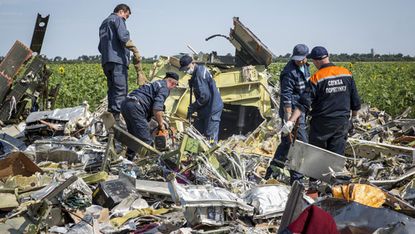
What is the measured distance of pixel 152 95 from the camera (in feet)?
25.7

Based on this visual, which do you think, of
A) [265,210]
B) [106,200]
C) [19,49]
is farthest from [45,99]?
[265,210]

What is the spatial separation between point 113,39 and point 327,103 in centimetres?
382

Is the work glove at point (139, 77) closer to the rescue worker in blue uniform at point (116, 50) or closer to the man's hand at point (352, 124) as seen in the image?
the rescue worker in blue uniform at point (116, 50)

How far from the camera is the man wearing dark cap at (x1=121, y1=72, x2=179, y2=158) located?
25.2ft

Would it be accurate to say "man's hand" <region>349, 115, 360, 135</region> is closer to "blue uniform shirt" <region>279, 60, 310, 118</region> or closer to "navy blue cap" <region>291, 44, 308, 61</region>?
"blue uniform shirt" <region>279, 60, 310, 118</region>

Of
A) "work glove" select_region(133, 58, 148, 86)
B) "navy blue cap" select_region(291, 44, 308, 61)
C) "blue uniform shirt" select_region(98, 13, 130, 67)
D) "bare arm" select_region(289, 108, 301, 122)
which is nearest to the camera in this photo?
"bare arm" select_region(289, 108, 301, 122)

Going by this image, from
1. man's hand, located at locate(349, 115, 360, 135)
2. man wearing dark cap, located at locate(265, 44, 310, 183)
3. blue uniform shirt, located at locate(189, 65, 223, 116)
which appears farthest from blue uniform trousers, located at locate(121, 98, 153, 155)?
man's hand, located at locate(349, 115, 360, 135)

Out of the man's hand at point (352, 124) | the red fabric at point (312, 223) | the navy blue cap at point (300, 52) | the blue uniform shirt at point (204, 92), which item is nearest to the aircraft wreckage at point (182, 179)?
the red fabric at point (312, 223)

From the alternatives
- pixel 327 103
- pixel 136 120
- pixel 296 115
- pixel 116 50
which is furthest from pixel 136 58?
pixel 327 103

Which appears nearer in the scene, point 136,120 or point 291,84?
point 291,84

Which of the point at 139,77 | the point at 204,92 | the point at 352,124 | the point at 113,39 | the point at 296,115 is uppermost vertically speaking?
the point at 113,39

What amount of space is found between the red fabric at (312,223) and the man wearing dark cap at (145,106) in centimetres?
445

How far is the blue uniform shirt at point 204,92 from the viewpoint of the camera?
8.41 m

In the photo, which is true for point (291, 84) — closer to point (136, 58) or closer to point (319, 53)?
point (319, 53)
